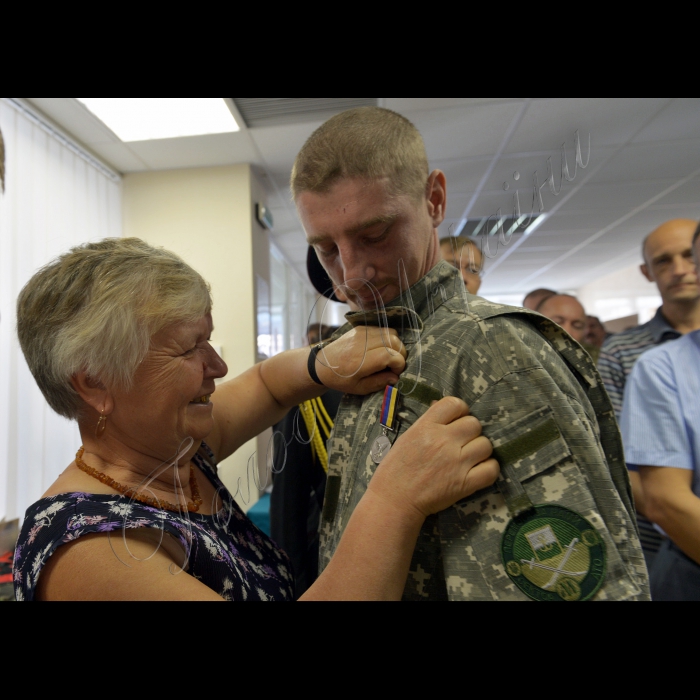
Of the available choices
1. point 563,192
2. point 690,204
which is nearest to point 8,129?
point 563,192

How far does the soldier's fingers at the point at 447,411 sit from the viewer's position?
20.5 inches

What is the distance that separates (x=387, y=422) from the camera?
23.7 inches

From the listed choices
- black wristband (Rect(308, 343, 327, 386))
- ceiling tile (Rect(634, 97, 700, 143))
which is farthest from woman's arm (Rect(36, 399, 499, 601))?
ceiling tile (Rect(634, 97, 700, 143))

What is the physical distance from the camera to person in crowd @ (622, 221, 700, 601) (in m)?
0.54

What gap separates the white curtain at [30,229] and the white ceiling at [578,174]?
0.57 ft

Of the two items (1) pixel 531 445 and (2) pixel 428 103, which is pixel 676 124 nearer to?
(2) pixel 428 103

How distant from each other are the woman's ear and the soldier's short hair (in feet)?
1.29

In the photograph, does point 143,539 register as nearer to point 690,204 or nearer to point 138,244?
point 138,244

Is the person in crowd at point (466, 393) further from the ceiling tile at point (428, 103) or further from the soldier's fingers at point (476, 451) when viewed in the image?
the ceiling tile at point (428, 103)

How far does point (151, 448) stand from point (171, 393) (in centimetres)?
13

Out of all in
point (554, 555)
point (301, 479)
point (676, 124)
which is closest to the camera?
point (554, 555)

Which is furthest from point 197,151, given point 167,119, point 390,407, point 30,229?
point 390,407

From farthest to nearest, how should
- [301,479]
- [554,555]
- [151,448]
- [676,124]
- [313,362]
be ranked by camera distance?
1. [301,479]
2. [313,362]
3. [151,448]
4. [676,124]
5. [554,555]

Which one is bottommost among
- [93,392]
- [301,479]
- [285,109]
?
[301,479]
